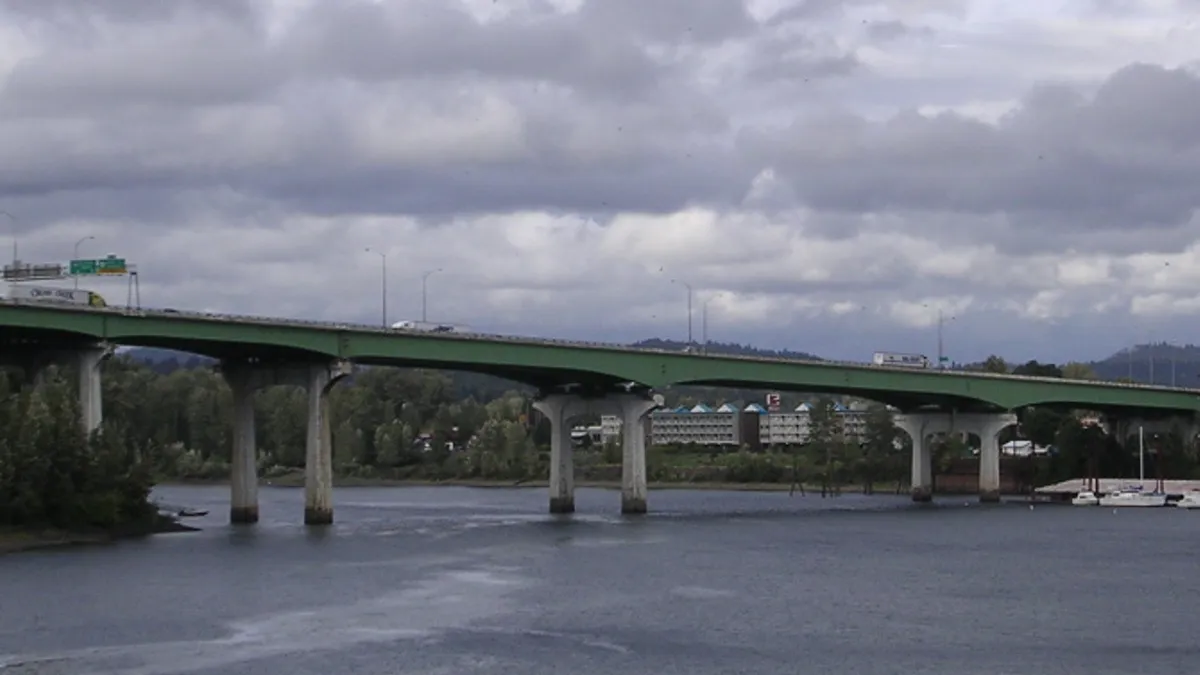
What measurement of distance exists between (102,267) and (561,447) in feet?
158

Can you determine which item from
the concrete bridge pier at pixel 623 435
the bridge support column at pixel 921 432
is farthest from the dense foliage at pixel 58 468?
the bridge support column at pixel 921 432

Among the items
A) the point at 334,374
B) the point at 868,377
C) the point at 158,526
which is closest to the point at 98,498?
the point at 158,526

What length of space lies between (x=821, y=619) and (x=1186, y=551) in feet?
157

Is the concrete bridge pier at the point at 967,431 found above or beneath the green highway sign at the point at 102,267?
beneath

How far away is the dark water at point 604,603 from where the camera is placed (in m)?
65.8

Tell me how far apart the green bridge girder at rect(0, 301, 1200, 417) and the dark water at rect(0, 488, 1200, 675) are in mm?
13204

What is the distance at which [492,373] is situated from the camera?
154m

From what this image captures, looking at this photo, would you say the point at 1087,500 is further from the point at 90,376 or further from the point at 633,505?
the point at 90,376

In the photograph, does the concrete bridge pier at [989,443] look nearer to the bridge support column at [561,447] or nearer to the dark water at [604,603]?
the bridge support column at [561,447]

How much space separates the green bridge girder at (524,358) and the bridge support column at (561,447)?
1.89 m

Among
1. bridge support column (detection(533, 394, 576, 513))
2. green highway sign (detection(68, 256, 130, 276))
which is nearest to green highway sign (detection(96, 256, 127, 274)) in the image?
green highway sign (detection(68, 256, 130, 276))

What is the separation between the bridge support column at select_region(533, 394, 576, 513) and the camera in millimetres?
163000

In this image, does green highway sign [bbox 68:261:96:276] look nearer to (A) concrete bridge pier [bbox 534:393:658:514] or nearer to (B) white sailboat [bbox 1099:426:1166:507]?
(A) concrete bridge pier [bbox 534:393:658:514]

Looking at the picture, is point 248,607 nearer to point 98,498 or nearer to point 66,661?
point 66,661
